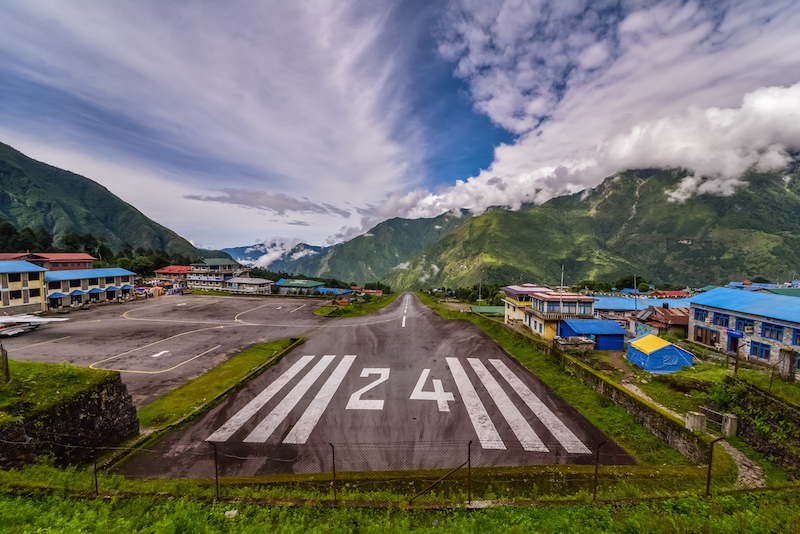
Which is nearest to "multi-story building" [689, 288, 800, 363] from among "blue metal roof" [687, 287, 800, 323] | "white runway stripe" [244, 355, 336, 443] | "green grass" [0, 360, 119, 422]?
"blue metal roof" [687, 287, 800, 323]

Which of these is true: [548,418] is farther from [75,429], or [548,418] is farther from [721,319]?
[721,319]

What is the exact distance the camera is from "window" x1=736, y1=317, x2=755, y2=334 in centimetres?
2883

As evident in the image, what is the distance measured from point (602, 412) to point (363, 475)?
1467 cm

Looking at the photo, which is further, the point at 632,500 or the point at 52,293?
the point at 52,293

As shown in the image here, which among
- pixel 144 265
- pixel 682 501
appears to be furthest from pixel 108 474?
pixel 144 265

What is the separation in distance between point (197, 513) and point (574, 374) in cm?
2335

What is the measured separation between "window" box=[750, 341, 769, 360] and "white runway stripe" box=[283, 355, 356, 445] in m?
38.3

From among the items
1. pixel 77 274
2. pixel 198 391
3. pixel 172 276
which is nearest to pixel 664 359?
pixel 198 391

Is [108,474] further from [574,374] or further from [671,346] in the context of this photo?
[671,346]

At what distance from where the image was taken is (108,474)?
11727 millimetres

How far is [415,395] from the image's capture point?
63.4ft

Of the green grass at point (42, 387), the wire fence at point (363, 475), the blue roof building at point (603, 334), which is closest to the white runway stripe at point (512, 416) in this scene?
the wire fence at point (363, 475)

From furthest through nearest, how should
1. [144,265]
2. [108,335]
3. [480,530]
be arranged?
[144,265], [108,335], [480,530]

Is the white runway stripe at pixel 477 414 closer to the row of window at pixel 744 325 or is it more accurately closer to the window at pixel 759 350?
the row of window at pixel 744 325
